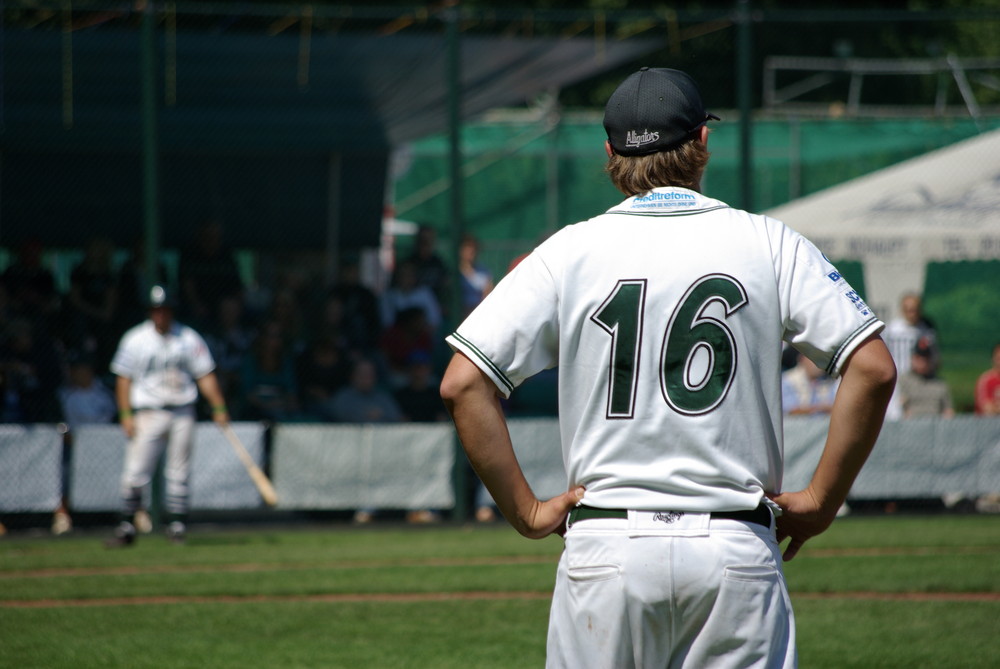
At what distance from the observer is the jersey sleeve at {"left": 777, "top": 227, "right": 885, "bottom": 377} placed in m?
2.39

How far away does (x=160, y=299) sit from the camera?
1085cm

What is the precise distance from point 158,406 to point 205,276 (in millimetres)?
2475

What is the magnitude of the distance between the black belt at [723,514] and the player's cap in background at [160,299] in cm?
893

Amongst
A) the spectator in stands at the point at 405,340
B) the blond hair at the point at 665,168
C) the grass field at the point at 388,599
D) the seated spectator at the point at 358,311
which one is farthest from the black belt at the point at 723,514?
the seated spectator at the point at 358,311

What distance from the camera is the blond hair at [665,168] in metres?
2.52

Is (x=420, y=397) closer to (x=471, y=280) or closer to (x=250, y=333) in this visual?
(x=471, y=280)

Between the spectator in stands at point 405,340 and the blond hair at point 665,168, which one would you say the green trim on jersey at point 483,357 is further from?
the spectator in stands at point 405,340

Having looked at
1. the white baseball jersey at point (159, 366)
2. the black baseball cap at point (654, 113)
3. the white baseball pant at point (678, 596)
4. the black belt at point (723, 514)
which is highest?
the black baseball cap at point (654, 113)

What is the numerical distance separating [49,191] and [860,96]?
65.1 ft

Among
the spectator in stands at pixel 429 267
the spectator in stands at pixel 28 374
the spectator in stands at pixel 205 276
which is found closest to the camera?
the spectator in stands at pixel 28 374

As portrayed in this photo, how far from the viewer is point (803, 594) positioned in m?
7.75

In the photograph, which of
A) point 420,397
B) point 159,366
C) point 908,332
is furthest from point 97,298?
point 908,332

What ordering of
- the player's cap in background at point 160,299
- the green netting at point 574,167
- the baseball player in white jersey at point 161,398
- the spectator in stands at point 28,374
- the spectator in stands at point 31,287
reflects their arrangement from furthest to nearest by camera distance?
the green netting at point 574,167 < the spectator in stands at point 31,287 < the spectator in stands at point 28,374 < the player's cap in background at point 160,299 < the baseball player in white jersey at point 161,398

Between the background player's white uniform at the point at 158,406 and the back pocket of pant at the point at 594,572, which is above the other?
the back pocket of pant at the point at 594,572
